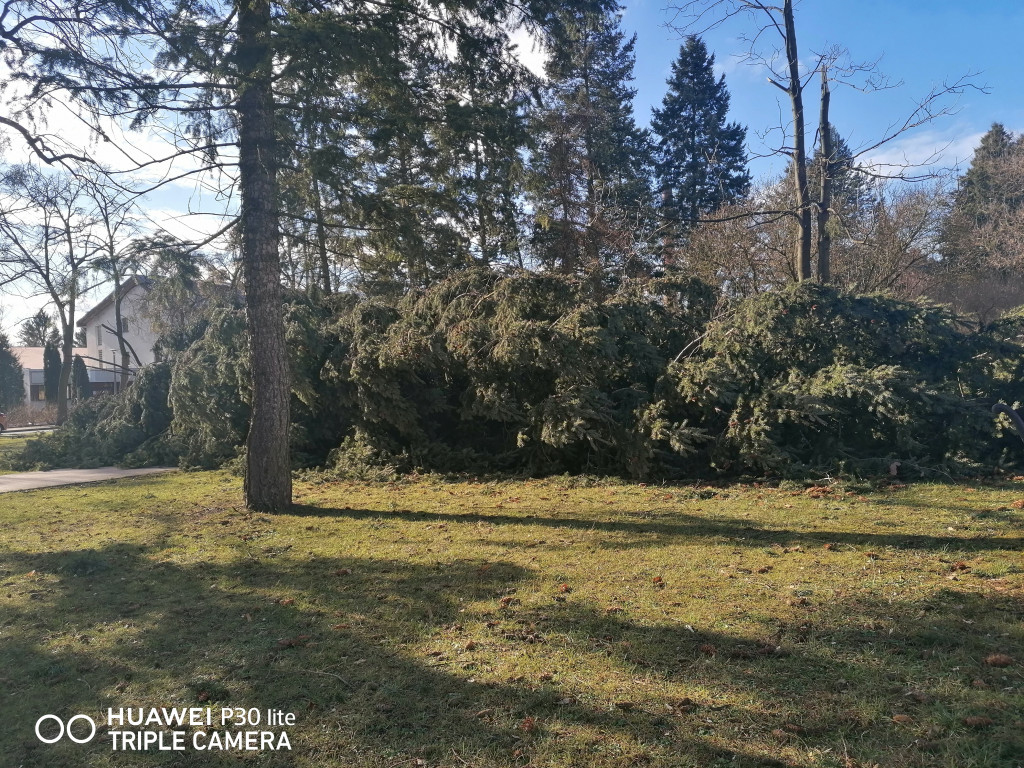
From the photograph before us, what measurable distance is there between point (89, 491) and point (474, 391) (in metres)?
6.55

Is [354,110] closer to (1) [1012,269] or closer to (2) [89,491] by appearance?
(2) [89,491]

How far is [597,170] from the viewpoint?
68.8 ft

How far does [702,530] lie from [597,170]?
1692 centimetres

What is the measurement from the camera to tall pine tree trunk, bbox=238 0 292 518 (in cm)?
764

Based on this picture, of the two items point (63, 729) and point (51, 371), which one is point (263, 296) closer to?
point (63, 729)

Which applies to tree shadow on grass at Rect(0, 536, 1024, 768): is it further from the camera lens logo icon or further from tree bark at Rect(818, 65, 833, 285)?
tree bark at Rect(818, 65, 833, 285)

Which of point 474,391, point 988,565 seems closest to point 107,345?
point 474,391

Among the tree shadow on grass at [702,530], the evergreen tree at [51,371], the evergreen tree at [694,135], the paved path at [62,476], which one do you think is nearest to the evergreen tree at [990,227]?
the evergreen tree at [694,135]

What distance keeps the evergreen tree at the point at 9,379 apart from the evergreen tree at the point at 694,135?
148 ft

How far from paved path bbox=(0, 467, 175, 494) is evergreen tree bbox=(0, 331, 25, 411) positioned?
129 feet

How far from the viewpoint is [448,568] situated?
17.6 feet

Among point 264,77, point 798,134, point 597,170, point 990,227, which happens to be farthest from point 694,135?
point 264,77

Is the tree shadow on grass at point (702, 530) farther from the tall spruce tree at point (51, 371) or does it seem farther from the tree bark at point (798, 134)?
the tall spruce tree at point (51, 371)

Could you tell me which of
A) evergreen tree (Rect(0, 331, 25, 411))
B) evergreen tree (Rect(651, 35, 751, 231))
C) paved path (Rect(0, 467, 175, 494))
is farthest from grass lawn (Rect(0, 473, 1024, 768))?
evergreen tree (Rect(0, 331, 25, 411))
